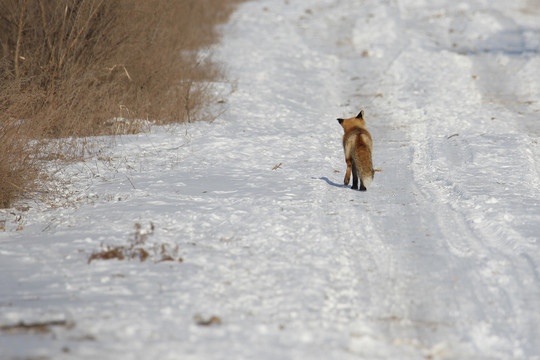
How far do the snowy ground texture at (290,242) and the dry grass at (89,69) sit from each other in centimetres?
90

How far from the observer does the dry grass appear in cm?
1040

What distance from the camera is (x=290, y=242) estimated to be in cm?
597

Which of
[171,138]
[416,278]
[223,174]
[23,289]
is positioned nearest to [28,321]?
[23,289]

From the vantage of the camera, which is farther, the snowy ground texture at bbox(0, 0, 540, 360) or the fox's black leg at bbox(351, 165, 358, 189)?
the fox's black leg at bbox(351, 165, 358, 189)

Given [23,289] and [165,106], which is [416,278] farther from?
[165,106]

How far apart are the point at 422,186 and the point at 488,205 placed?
1180 mm

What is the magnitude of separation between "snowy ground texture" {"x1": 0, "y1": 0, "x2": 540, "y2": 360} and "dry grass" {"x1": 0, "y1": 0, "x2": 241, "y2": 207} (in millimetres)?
900

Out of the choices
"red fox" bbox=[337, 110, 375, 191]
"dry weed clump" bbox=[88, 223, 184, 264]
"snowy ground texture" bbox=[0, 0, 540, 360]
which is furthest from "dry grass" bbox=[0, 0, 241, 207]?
"red fox" bbox=[337, 110, 375, 191]

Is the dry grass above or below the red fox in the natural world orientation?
above

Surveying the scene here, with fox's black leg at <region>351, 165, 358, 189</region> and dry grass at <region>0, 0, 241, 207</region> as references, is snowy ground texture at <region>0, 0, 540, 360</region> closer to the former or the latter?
fox's black leg at <region>351, 165, 358, 189</region>

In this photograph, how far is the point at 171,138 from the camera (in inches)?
428

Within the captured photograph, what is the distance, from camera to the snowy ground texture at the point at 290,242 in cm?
408

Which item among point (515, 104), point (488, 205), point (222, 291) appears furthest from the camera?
point (515, 104)

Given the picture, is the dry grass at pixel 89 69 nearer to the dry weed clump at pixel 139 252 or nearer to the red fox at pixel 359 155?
the dry weed clump at pixel 139 252
